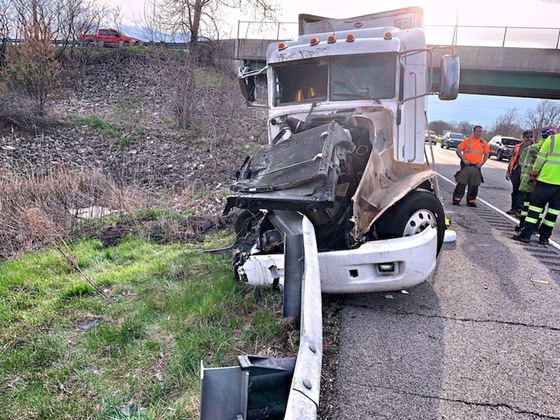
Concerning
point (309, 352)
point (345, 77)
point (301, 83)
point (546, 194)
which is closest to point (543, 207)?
point (546, 194)

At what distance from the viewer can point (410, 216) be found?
3.90 meters

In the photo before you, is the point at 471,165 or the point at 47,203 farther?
the point at 471,165

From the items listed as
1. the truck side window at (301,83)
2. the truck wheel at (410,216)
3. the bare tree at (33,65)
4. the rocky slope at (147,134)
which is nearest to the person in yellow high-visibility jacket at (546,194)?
the truck wheel at (410,216)

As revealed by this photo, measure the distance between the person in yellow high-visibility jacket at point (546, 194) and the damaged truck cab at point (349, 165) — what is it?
158 centimetres

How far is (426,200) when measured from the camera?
3977mm

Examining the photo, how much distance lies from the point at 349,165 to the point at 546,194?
3.57 m

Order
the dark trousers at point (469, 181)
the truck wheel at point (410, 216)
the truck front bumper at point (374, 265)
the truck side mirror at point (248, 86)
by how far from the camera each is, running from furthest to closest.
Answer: the dark trousers at point (469, 181) < the truck side mirror at point (248, 86) < the truck wheel at point (410, 216) < the truck front bumper at point (374, 265)

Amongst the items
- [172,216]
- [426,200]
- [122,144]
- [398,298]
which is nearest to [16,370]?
[398,298]

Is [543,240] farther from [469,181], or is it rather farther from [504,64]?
[504,64]

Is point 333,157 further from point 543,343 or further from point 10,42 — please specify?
point 10,42

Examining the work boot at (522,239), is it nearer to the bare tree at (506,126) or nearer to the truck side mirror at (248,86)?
the truck side mirror at (248,86)

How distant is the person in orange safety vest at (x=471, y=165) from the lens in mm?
8242

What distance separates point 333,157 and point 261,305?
4.55 feet

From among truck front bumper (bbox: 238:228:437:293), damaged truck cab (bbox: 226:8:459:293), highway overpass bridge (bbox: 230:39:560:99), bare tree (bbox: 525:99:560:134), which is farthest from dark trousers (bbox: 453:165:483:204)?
bare tree (bbox: 525:99:560:134)
